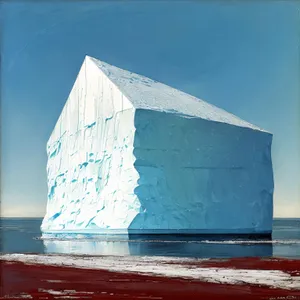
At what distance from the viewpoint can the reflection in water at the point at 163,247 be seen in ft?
24.1

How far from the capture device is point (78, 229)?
34.0 feet

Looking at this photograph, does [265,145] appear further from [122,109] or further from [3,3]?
[3,3]

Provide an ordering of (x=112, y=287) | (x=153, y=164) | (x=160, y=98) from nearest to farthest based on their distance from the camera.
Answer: (x=112, y=287)
(x=153, y=164)
(x=160, y=98)

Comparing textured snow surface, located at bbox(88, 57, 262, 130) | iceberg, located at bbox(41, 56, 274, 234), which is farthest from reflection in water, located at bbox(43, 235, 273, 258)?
textured snow surface, located at bbox(88, 57, 262, 130)

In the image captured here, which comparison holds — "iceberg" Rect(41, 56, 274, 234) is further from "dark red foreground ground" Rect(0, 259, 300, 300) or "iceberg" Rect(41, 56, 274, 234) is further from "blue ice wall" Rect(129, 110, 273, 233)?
"dark red foreground ground" Rect(0, 259, 300, 300)

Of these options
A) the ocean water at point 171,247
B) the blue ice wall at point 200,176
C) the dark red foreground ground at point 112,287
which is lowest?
the ocean water at point 171,247

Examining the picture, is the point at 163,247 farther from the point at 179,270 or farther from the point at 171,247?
the point at 179,270

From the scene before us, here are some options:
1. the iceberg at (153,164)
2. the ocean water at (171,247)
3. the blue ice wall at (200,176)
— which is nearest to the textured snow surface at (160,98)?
the iceberg at (153,164)

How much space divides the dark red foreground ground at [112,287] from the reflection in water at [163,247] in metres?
2.26

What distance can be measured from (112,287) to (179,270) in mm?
1288

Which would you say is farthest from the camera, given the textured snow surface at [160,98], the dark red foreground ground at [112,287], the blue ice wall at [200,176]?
the textured snow surface at [160,98]

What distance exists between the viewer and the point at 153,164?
31.1 feet

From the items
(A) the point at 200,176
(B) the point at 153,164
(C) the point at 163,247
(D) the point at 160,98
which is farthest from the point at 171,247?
(D) the point at 160,98

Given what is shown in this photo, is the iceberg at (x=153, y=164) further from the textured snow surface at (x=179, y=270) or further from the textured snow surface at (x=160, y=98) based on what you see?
the textured snow surface at (x=179, y=270)
